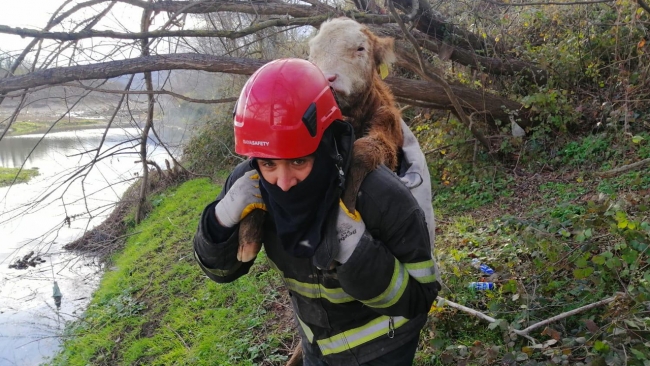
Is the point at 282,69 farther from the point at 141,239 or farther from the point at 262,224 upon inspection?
the point at 141,239

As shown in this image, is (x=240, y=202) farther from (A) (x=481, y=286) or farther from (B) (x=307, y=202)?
(A) (x=481, y=286)

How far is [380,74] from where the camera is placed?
2838 millimetres

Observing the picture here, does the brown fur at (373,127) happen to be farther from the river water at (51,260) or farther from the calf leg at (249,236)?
the river water at (51,260)

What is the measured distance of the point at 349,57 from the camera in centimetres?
256

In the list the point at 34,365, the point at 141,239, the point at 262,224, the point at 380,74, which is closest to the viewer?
the point at 262,224

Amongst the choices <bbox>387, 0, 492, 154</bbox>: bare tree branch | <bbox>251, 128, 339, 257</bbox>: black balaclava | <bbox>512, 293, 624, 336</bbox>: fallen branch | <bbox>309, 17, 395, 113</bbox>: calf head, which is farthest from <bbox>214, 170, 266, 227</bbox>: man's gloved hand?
<bbox>387, 0, 492, 154</bbox>: bare tree branch

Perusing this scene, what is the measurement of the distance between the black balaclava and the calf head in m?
0.87

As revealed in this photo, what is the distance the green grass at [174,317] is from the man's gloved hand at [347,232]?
2.64 metres

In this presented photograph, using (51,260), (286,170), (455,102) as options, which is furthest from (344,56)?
(51,260)

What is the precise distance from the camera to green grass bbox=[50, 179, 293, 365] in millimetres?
4320

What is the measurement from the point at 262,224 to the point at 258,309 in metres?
3.23

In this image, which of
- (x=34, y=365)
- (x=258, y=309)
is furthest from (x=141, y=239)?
(x=258, y=309)

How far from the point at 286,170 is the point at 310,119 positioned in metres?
0.19

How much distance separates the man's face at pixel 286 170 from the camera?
1.55 metres
